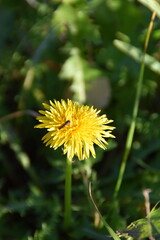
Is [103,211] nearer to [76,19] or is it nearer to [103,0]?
[76,19]

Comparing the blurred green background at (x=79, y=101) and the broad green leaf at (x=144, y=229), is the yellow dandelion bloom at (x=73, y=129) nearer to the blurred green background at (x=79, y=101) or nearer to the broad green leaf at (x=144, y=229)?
the broad green leaf at (x=144, y=229)

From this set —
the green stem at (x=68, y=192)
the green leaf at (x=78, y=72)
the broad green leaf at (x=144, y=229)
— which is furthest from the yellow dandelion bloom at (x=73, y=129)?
the green leaf at (x=78, y=72)

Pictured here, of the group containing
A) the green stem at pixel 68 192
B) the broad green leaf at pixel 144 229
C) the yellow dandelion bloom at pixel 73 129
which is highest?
the yellow dandelion bloom at pixel 73 129

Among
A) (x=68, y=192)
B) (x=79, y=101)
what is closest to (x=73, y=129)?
(x=68, y=192)

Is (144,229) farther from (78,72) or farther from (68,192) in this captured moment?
(78,72)

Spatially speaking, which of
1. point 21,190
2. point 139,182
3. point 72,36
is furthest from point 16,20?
point 139,182

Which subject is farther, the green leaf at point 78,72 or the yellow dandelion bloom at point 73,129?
the green leaf at point 78,72

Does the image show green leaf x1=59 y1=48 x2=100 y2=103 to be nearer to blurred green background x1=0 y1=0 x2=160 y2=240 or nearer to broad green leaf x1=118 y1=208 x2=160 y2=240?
blurred green background x1=0 y1=0 x2=160 y2=240

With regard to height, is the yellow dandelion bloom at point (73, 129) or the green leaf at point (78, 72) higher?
the green leaf at point (78, 72)
